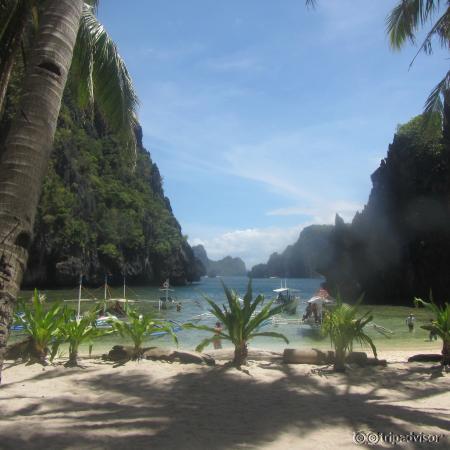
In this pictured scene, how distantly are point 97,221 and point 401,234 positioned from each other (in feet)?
153

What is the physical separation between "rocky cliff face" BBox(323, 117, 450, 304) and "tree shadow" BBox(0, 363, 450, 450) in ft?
130

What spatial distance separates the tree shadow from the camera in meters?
3.44

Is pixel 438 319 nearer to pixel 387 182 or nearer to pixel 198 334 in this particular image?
pixel 198 334

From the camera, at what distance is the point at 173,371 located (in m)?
6.04

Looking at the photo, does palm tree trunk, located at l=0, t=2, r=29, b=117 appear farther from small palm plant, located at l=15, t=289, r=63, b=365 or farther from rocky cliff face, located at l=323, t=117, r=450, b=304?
rocky cliff face, located at l=323, t=117, r=450, b=304

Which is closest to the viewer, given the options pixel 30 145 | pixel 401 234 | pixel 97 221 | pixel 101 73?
pixel 30 145

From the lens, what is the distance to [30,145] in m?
2.72

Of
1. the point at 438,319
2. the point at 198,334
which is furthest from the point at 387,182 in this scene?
the point at 438,319

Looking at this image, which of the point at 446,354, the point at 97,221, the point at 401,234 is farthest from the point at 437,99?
the point at 97,221

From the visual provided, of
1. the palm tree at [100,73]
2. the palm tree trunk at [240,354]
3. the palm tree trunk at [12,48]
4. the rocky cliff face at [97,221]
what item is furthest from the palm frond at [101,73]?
the rocky cliff face at [97,221]

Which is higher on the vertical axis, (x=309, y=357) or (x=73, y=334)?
(x=73, y=334)

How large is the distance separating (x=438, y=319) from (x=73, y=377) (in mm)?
5334

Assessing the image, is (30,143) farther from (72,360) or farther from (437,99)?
(437,99)

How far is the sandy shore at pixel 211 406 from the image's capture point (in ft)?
11.4
